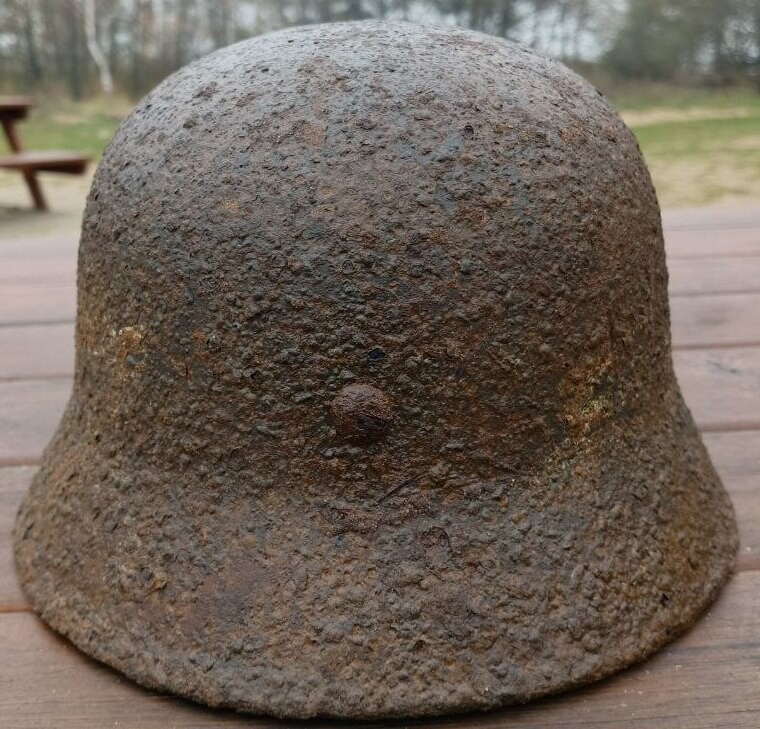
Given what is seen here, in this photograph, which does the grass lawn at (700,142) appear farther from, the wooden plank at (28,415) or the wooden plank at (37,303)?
the wooden plank at (28,415)

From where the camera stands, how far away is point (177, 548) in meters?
0.82

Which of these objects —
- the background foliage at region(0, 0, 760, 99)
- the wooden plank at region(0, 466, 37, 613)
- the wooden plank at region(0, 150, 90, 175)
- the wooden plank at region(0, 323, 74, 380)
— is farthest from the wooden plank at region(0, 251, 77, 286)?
the background foliage at region(0, 0, 760, 99)

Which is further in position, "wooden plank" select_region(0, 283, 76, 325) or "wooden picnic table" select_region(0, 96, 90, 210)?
"wooden picnic table" select_region(0, 96, 90, 210)

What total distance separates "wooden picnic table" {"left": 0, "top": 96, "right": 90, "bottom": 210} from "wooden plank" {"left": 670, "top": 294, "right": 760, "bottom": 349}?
384cm

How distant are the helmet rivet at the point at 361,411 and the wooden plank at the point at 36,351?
970 millimetres

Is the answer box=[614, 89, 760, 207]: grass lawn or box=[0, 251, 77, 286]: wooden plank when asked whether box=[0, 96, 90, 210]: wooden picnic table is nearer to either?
box=[0, 251, 77, 286]: wooden plank

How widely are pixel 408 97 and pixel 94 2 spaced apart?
11828 millimetres

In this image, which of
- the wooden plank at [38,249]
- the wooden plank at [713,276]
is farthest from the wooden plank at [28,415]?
the wooden plank at [713,276]

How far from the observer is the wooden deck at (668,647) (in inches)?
30.6

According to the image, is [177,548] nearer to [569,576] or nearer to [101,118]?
[569,576]

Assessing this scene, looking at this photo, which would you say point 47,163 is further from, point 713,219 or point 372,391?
point 372,391

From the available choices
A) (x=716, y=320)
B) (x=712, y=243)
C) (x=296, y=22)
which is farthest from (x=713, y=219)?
(x=296, y=22)

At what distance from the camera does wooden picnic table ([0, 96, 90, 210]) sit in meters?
4.75

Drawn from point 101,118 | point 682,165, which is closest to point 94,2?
point 101,118
